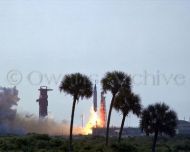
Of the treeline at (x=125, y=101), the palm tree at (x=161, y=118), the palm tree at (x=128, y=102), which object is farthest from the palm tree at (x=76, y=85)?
the palm tree at (x=161, y=118)

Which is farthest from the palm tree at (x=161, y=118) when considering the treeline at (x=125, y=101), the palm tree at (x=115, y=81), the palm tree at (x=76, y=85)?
the palm tree at (x=76, y=85)

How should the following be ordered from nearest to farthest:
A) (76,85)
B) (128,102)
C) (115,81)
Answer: (76,85), (115,81), (128,102)

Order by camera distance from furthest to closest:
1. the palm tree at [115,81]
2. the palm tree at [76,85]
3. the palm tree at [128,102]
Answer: the palm tree at [128,102] < the palm tree at [115,81] < the palm tree at [76,85]

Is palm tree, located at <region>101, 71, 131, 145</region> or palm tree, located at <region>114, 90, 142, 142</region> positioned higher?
palm tree, located at <region>101, 71, 131, 145</region>

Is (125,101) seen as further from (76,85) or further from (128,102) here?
(76,85)

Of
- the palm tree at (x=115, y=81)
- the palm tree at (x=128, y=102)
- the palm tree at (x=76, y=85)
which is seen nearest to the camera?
the palm tree at (x=76, y=85)

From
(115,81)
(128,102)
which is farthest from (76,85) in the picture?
(128,102)

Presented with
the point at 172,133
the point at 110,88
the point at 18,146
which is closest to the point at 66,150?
A: the point at 18,146

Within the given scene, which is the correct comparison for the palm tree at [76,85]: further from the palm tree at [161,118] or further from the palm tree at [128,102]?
the palm tree at [161,118]

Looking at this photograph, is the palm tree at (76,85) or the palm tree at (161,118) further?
the palm tree at (161,118)

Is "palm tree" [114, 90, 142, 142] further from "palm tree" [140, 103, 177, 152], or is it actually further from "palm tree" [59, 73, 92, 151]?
"palm tree" [59, 73, 92, 151]

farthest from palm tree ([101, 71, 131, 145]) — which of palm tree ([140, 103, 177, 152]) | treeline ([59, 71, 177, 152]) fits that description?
palm tree ([140, 103, 177, 152])

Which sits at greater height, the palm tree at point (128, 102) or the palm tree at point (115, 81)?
the palm tree at point (115, 81)

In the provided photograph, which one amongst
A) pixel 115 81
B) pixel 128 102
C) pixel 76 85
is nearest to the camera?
pixel 76 85
